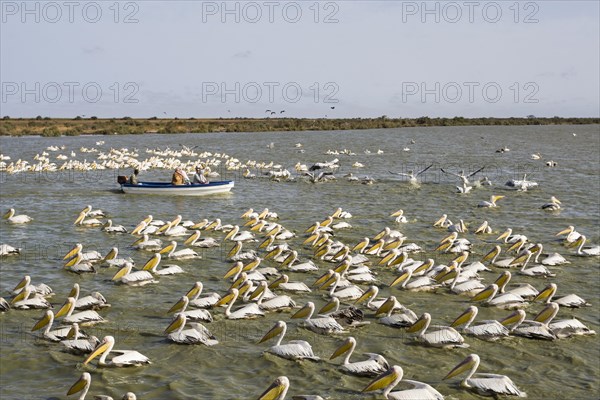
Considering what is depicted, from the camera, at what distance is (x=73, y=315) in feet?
35.5

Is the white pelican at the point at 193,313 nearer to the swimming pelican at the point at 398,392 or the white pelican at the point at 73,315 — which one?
the white pelican at the point at 73,315

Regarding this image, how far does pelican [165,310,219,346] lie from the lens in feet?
32.9

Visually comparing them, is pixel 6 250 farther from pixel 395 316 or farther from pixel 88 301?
pixel 395 316

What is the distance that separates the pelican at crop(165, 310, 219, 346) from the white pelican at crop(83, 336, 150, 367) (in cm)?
88

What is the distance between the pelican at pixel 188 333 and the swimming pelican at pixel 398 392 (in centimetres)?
273

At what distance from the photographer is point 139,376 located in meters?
9.08

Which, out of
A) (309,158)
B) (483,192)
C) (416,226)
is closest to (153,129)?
(309,158)

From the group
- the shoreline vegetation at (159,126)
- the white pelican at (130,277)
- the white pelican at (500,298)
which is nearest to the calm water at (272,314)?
the white pelican at (500,298)

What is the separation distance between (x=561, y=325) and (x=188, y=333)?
5776 millimetres

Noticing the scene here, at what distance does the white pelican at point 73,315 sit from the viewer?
1070 cm

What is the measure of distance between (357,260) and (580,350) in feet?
17.6

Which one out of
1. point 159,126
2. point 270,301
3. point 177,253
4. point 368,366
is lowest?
point 368,366

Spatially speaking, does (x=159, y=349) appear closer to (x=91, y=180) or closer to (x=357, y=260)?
(x=357, y=260)

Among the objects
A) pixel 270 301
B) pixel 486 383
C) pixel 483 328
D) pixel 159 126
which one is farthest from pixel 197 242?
pixel 159 126
